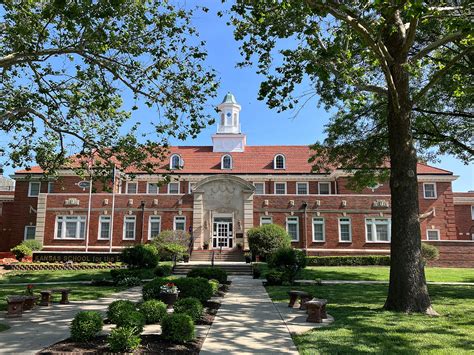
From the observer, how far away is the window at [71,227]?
35.0 meters

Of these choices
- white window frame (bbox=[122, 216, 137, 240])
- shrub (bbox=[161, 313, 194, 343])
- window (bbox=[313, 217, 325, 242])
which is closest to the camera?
shrub (bbox=[161, 313, 194, 343])

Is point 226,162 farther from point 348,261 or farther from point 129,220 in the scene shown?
point 348,261

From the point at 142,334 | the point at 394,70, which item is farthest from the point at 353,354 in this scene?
the point at 394,70

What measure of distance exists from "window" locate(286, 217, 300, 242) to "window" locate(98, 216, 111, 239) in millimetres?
15588

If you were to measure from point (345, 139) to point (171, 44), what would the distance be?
9620 millimetres

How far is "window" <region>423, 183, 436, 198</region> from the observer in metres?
37.0

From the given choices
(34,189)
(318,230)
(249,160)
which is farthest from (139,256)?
(34,189)

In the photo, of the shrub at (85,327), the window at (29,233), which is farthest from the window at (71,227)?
the shrub at (85,327)

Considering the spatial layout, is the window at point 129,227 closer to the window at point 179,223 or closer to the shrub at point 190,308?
the window at point 179,223

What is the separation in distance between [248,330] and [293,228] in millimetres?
25875

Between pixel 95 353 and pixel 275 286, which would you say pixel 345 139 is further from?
pixel 95 353

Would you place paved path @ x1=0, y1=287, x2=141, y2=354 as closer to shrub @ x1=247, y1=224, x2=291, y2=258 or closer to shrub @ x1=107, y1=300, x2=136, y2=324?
shrub @ x1=107, y1=300, x2=136, y2=324

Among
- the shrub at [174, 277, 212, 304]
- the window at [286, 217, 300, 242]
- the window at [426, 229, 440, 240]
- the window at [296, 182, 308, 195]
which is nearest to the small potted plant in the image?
the shrub at [174, 277, 212, 304]

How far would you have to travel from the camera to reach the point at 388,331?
843 centimetres
